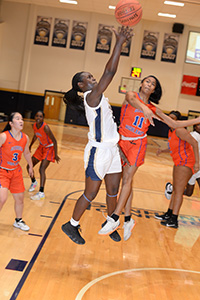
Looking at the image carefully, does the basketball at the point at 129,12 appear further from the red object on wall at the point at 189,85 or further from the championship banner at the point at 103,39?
the red object on wall at the point at 189,85

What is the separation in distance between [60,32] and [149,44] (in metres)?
4.74

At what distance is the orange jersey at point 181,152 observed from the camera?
542cm

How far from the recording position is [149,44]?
66.0 feet

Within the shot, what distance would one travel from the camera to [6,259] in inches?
147

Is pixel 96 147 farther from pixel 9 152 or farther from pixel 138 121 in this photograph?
pixel 9 152

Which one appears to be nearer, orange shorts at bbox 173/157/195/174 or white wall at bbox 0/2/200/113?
orange shorts at bbox 173/157/195/174

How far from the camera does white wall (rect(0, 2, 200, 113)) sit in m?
20.2

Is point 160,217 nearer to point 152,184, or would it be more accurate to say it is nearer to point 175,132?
point 175,132

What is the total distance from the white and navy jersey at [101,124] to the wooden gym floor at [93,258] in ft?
4.22

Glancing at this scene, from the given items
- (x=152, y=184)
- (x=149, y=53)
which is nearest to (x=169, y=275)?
(x=152, y=184)

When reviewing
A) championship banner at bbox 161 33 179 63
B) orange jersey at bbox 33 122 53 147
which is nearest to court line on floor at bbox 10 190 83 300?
orange jersey at bbox 33 122 53 147

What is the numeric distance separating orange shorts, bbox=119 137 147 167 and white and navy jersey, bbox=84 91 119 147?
0.69 meters

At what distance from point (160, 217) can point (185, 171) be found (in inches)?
39.1

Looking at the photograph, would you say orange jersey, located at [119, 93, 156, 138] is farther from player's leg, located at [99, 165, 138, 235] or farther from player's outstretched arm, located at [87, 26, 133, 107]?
player's outstretched arm, located at [87, 26, 133, 107]
